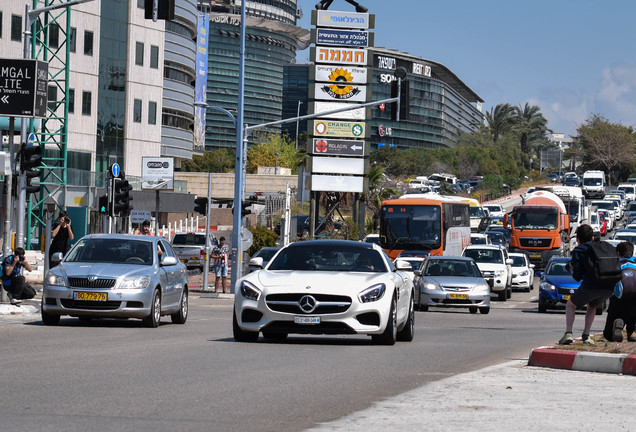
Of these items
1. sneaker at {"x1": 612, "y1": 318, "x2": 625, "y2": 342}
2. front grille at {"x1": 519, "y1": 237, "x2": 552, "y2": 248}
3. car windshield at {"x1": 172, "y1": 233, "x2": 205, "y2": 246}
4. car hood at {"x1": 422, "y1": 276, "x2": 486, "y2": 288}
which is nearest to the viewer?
sneaker at {"x1": 612, "y1": 318, "x2": 625, "y2": 342}

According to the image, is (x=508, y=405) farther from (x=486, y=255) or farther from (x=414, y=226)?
(x=414, y=226)

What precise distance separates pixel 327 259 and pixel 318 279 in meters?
0.92

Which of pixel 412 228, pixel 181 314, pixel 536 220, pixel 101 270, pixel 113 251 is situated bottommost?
pixel 181 314

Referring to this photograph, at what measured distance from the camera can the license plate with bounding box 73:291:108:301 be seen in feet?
62.8

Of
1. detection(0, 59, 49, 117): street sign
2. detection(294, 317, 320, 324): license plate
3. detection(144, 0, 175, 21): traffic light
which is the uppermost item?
detection(144, 0, 175, 21): traffic light

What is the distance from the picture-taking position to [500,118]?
151 m

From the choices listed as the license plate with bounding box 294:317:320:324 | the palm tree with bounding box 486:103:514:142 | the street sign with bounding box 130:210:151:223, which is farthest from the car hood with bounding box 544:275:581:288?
the palm tree with bounding box 486:103:514:142

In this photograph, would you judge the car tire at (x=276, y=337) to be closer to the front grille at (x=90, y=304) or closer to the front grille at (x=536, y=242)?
the front grille at (x=90, y=304)

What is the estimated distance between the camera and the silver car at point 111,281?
19219 millimetres

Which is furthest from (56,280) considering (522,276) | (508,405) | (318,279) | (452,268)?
(522,276)

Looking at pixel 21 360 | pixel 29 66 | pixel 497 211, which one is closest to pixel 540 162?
pixel 497 211

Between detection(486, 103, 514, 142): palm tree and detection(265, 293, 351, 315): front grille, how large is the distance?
447 feet

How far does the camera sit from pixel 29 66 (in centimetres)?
2641

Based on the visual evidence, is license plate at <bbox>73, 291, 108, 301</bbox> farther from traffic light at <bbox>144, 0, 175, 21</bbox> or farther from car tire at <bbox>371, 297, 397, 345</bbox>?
traffic light at <bbox>144, 0, 175, 21</bbox>
